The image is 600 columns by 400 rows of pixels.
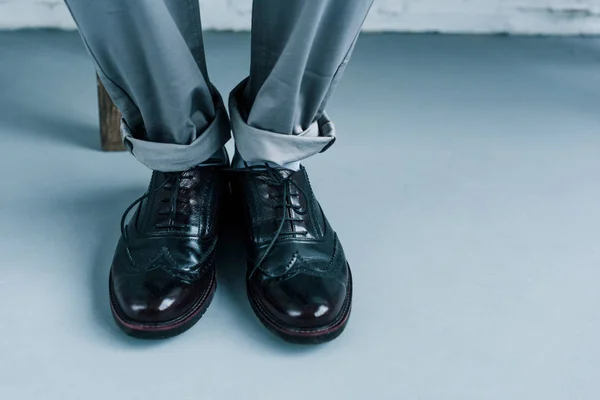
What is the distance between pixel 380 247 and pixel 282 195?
0.17 meters

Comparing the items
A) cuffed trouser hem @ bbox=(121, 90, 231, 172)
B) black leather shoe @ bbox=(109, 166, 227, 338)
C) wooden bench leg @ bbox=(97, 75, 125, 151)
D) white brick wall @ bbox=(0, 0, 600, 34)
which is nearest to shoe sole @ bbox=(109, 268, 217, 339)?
black leather shoe @ bbox=(109, 166, 227, 338)

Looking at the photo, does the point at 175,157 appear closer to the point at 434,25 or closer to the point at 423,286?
the point at 423,286

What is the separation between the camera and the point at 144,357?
0.61 meters

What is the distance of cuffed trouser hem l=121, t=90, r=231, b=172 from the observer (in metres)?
0.66

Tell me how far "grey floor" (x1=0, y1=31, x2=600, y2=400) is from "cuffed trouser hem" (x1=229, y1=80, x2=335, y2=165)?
146mm

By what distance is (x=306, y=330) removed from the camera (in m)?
0.60

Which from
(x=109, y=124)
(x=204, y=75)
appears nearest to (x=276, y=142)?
(x=204, y=75)

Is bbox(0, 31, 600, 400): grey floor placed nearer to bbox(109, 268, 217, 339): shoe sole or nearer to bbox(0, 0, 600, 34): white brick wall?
bbox(109, 268, 217, 339): shoe sole

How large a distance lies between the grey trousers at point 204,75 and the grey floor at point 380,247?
158mm

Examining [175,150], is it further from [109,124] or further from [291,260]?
[109,124]

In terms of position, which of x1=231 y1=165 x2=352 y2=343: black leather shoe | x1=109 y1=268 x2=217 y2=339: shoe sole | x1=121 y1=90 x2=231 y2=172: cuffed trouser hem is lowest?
x1=109 y1=268 x2=217 y2=339: shoe sole

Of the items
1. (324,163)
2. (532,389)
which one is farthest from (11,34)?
(532,389)

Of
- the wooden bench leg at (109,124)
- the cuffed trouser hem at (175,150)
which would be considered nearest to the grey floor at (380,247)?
the wooden bench leg at (109,124)

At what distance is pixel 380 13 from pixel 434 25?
0.15 metres
